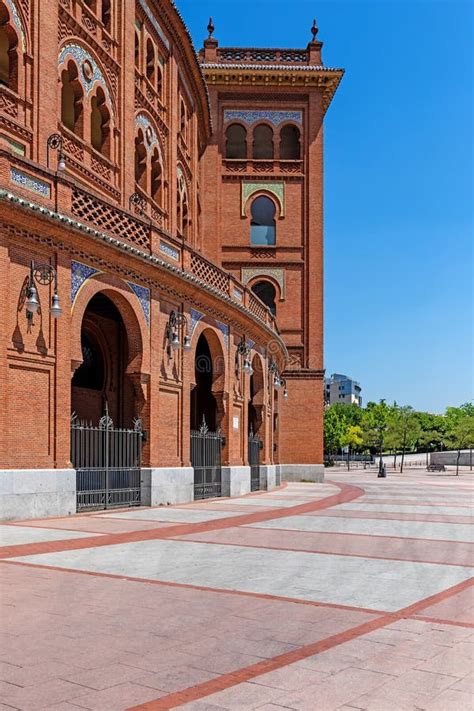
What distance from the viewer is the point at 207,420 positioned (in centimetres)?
2906

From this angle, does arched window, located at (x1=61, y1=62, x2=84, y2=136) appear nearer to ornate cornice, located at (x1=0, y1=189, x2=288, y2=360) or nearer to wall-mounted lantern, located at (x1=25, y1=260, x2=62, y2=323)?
ornate cornice, located at (x1=0, y1=189, x2=288, y2=360)

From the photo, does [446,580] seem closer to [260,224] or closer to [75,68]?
→ [75,68]

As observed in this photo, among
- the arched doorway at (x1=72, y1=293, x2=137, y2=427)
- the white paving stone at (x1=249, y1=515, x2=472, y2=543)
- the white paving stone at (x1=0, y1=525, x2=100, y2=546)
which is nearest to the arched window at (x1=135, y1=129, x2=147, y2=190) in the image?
the arched doorway at (x1=72, y1=293, x2=137, y2=427)

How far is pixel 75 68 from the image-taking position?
2156 cm

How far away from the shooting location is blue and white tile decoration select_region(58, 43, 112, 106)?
2107cm

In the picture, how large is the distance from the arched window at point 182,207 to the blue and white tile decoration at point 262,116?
1071 cm

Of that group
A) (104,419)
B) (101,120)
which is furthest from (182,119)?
(104,419)

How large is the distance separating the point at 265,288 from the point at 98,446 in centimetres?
2482

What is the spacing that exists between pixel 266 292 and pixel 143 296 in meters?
23.1

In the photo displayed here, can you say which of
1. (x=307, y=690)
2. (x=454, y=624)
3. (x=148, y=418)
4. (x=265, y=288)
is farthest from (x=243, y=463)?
(x=307, y=690)

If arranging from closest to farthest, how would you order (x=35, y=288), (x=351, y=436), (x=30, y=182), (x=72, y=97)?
(x=35, y=288) < (x=30, y=182) < (x=72, y=97) < (x=351, y=436)

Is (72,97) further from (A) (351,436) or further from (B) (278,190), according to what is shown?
(A) (351,436)

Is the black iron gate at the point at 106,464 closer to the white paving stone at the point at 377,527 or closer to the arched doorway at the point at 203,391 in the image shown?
the white paving stone at the point at 377,527

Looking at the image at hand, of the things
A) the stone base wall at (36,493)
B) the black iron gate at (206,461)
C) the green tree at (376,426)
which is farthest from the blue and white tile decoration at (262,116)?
the green tree at (376,426)
